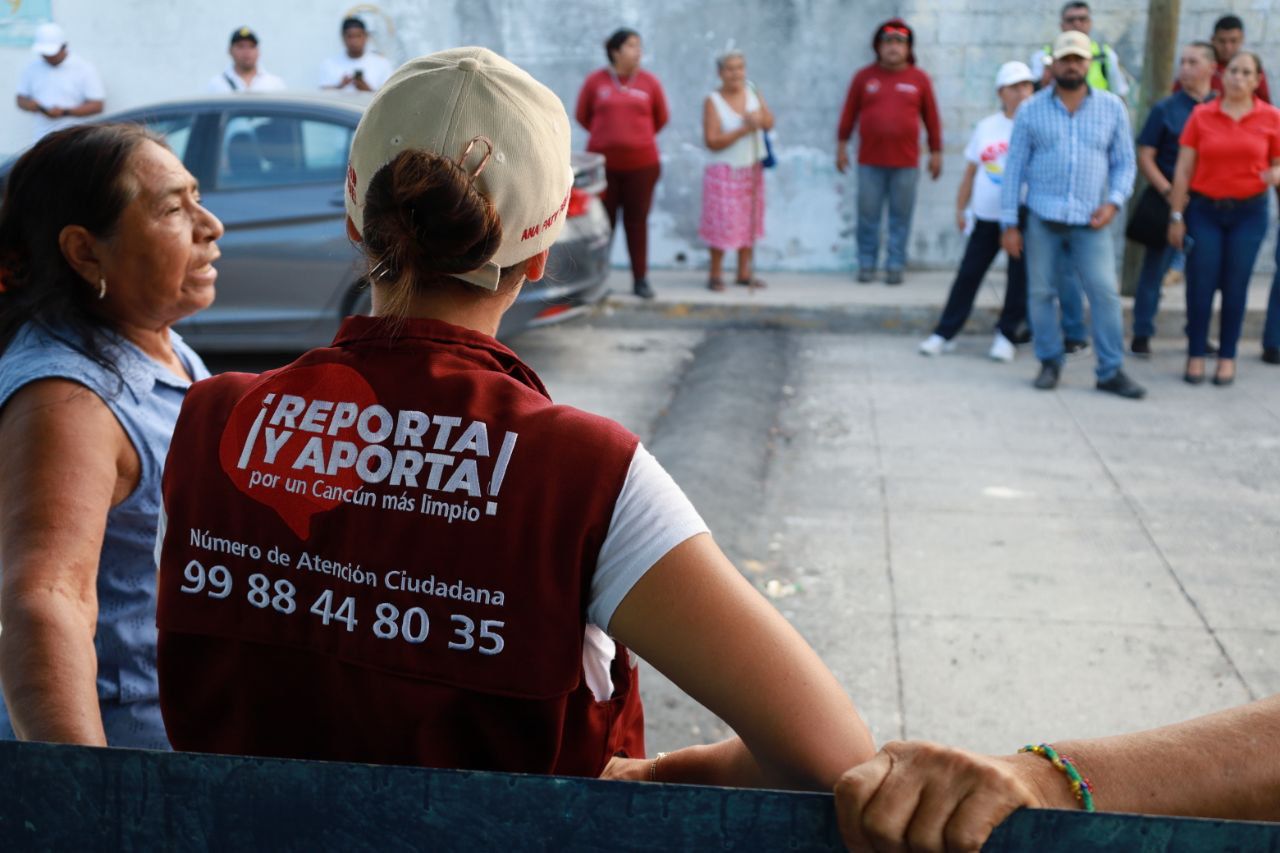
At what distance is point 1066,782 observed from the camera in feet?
4.12

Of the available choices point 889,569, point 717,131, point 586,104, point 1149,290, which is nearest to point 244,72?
point 586,104

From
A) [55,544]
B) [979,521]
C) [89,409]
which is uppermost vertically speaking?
[89,409]

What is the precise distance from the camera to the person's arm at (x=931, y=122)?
34.6 feet

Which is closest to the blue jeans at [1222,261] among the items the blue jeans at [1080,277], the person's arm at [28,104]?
the blue jeans at [1080,277]

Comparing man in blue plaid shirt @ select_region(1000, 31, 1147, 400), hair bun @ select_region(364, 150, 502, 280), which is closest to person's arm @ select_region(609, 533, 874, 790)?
hair bun @ select_region(364, 150, 502, 280)

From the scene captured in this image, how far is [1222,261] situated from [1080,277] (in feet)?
3.11

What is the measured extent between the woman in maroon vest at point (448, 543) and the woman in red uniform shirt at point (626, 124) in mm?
8743

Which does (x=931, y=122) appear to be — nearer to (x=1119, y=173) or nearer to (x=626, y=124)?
(x=626, y=124)

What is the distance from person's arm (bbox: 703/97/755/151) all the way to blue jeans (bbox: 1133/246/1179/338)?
10.5ft

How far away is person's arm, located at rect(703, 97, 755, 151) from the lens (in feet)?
34.0

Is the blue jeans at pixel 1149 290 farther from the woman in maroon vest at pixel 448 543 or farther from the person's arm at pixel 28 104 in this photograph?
the person's arm at pixel 28 104

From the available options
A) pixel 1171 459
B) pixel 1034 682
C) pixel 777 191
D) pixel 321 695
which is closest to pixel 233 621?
pixel 321 695

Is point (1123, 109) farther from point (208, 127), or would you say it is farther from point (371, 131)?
point (371, 131)

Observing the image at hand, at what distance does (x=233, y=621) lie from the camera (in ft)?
4.51
